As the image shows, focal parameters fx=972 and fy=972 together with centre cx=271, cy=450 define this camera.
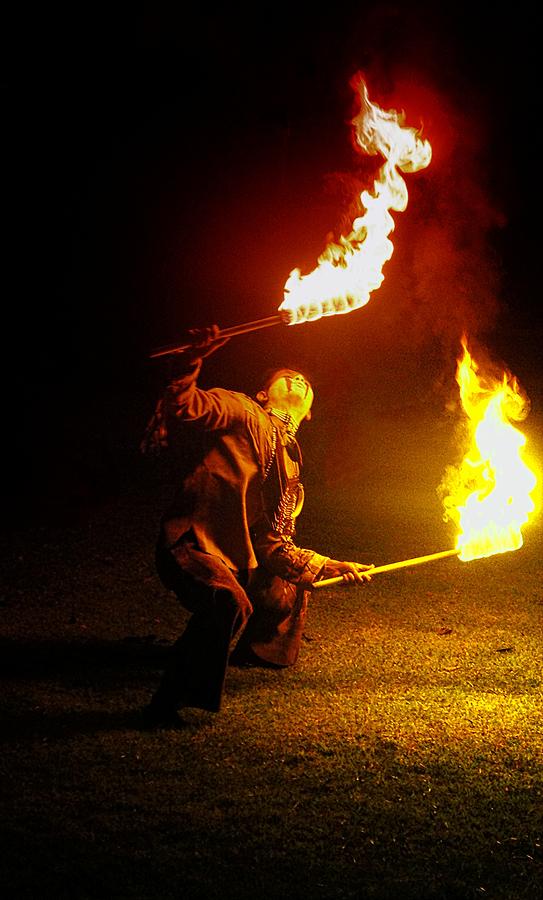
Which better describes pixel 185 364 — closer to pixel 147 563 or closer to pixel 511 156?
pixel 147 563

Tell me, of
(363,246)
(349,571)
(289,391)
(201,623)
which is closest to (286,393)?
(289,391)

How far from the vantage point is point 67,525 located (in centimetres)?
1127

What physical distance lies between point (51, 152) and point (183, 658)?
14.4 meters

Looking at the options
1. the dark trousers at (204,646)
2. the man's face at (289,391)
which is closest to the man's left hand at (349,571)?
the dark trousers at (204,646)

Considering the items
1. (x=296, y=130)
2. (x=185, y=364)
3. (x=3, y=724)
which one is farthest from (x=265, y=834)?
(x=296, y=130)

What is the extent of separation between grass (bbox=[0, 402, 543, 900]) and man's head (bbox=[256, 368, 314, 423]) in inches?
67.8

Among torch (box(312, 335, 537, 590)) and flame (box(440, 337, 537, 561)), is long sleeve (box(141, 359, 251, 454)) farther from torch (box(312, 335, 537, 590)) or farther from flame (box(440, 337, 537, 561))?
flame (box(440, 337, 537, 561))

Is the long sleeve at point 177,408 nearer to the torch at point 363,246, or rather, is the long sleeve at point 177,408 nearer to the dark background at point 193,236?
the torch at point 363,246

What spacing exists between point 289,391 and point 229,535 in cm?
106

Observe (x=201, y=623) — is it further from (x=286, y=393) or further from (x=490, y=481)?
(x=490, y=481)

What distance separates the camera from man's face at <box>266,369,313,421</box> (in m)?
6.10

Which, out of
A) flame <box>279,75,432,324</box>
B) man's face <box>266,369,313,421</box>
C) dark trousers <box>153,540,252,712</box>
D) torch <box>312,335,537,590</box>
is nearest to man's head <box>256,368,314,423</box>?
man's face <box>266,369,313,421</box>

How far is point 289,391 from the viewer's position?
20.0 feet

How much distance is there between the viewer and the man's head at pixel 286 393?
20.0 feet
